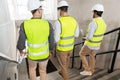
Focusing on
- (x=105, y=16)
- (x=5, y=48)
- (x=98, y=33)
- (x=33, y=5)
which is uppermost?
(x=33, y=5)

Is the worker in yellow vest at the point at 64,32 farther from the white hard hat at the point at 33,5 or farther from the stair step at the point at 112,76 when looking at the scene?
the stair step at the point at 112,76

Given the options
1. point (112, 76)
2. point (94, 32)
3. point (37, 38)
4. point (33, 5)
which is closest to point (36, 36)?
point (37, 38)

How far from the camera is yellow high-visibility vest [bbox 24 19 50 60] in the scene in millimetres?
2406

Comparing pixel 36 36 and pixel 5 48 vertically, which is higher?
pixel 36 36

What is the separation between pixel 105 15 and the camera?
4270 millimetres

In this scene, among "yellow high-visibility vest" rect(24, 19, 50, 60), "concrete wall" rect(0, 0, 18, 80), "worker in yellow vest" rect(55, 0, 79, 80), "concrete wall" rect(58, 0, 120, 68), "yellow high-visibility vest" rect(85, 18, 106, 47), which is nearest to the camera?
"concrete wall" rect(0, 0, 18, 80)

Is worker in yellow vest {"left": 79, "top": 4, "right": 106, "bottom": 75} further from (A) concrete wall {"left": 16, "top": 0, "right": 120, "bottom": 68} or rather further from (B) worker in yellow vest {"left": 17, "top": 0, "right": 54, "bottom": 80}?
(B) worker in yellow vest {"left": 17, "top": 0, "right": 54, "bottom": 80}

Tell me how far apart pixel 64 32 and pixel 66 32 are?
4 centimetres

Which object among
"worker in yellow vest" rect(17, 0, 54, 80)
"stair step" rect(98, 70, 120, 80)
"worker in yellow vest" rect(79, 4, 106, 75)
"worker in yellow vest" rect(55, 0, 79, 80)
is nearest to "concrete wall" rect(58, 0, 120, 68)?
"stair step" rect(98, 70, 120, 80)

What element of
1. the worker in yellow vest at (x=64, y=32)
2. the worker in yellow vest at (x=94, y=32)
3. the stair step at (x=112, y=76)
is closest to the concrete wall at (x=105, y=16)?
the stair step at (x=112, y=76)

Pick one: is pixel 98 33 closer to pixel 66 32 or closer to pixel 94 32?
pixel 94 32

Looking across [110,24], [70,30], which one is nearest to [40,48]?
[70,30]

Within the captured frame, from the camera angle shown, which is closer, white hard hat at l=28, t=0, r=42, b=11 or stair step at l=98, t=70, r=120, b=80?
white hard hat at l=28, t=0, r=42, b=11

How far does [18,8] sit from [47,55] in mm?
3717
